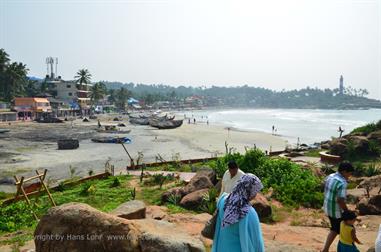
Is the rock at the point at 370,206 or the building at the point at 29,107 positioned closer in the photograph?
the rock at the point at 370,206

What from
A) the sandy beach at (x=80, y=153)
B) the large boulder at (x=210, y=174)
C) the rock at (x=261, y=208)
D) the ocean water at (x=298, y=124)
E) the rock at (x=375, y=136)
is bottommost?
the sandy beach at (x=80, y=153)

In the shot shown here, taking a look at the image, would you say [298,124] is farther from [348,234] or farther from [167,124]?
[348,234]

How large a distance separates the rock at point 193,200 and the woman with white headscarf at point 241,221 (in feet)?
23.9

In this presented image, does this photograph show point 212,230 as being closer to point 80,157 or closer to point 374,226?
point 374,226

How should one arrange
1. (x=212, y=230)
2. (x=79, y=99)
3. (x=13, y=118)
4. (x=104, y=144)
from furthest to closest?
(x=79, y=99)
(x=13, y=118)
(x=104, y=144)
(x=212, y=230)

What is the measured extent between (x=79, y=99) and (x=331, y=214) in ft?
306

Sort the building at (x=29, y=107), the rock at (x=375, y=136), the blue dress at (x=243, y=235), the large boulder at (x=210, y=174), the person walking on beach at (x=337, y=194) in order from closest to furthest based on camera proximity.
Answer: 1. the blue dress at (x=243, y=235)
2. the person walking on beach at (x=337, y=194)
3. the large boulder at (x=210, y=174)
4. the rock at (x=375, y=136)
5. the building at (x=29, y=107)

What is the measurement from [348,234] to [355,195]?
693 cm

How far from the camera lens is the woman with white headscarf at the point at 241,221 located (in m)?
3.77

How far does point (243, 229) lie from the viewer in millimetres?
3764

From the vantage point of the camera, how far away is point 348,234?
547 cm

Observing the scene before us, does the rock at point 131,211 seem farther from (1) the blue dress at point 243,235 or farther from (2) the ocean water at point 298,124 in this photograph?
(2) the ocean water at point 298,124

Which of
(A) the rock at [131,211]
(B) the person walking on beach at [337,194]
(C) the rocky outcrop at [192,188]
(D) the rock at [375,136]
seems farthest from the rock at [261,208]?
(D) the rock at [375,136]

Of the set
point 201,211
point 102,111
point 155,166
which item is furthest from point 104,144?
point 102,111
